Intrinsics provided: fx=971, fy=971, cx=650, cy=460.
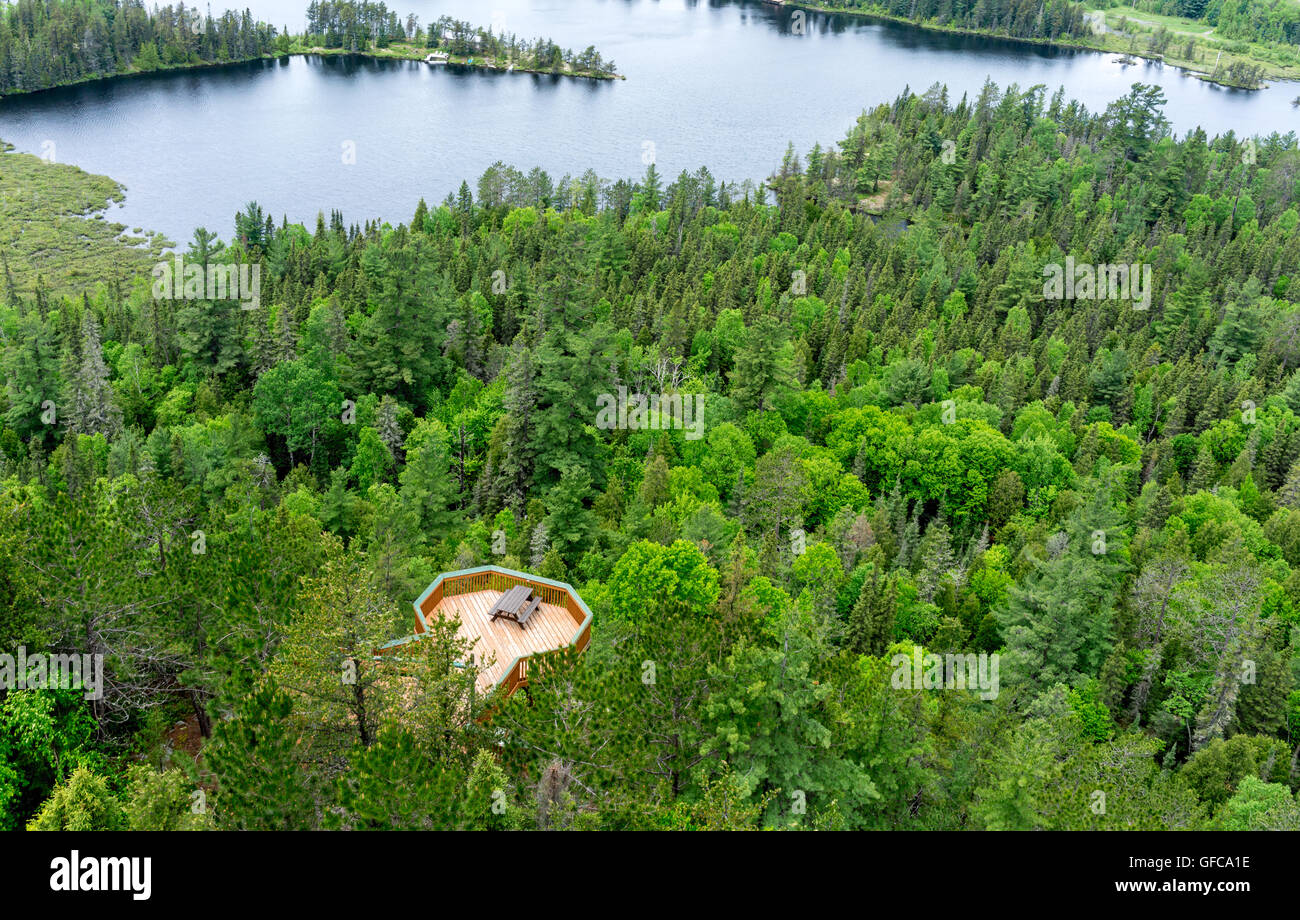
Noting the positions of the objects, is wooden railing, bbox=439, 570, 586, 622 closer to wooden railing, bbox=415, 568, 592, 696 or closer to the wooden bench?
wooden railing, bbox=415, 568, 592, 696

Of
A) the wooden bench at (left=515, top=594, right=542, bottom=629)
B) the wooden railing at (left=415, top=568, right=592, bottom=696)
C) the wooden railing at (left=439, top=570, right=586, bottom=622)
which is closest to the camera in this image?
the wooden bench at (left=515, top=594, right=542, bottom=629)

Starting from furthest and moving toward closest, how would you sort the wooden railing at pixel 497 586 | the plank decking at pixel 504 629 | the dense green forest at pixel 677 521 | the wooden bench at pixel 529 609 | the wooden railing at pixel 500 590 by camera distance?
the wooden railing at pixel 497 586 < the wooden railing at pixel 500 590 < the wooden bench at pixel 529 609 < the plank decking at pixel 504 629 < the dense green forest at pixel 677 521

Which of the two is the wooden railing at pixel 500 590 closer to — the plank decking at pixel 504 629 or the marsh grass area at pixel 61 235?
the plank decking at pixel 504 629

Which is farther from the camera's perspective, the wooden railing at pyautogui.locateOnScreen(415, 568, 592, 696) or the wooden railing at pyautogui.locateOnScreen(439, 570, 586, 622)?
the wooden railing at pyautogui.locateOnScreen(439, 570, 586, 622)

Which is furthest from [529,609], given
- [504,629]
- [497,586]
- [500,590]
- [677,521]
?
[677,521]

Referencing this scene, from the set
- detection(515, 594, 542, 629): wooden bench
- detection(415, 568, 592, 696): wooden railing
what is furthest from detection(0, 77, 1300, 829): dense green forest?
detection(515, 594, 542, 629): wooden bench

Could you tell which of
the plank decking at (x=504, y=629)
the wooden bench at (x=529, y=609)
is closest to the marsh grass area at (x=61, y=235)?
the plank decking at (x=504, y=629)
